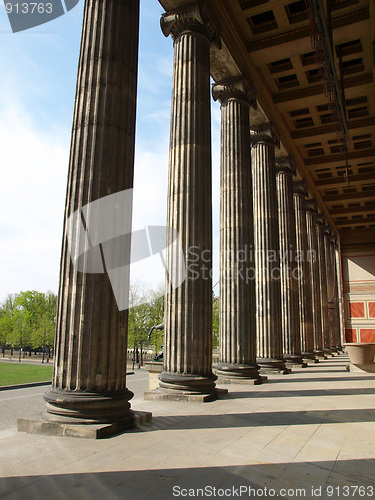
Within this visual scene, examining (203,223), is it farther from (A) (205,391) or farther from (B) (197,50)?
(B) (197,50)

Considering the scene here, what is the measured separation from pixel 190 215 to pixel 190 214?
A: 0.03m

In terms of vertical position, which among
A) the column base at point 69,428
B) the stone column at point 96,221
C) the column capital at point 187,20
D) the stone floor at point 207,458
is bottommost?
the stone floor at point 207,458

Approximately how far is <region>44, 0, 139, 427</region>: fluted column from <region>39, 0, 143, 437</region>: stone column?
2 centimetres

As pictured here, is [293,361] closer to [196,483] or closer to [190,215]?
[190,215]

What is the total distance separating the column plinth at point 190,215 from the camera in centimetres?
1245

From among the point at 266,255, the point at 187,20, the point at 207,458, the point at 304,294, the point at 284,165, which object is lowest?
the point at 207,458

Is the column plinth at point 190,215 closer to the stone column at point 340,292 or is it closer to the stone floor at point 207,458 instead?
A: the stone floor at point 207,458

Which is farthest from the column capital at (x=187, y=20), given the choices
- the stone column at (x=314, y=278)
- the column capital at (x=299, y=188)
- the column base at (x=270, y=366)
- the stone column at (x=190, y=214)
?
the stone column at (x=314, y=278)

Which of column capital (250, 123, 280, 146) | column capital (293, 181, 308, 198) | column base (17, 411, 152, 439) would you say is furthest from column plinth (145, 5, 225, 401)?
column capital (293, 181, 308, 198)

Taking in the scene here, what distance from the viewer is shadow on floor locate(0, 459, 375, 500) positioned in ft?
15.5

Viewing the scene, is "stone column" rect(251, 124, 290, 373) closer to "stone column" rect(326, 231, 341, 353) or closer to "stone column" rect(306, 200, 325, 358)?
"stone column" rect(306, 200, 325, 358)

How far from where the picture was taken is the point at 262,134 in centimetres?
2445

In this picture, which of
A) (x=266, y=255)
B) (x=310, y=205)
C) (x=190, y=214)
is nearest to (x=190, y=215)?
(x=190, y=214)

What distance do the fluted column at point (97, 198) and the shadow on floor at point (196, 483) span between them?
245cm
